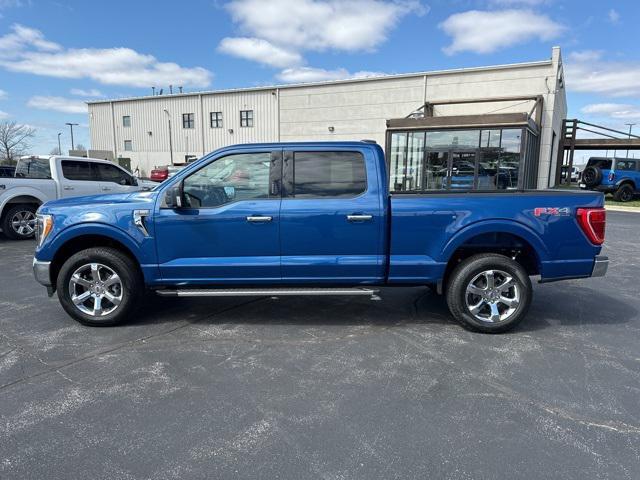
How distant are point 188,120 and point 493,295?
135 feet

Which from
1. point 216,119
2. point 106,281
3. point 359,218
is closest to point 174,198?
point 106,281

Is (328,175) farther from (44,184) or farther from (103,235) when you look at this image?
(44,184)

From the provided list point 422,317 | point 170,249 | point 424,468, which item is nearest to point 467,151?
point 422,317

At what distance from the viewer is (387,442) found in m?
2.76

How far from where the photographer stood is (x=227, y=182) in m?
4.51

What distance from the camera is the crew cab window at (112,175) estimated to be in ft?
35.4

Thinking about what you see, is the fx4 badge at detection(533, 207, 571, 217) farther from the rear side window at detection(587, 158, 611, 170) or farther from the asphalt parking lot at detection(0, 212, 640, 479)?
the rear side window at detection(587, 158, 611, 170)

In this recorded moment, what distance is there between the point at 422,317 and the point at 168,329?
2776 millimetres

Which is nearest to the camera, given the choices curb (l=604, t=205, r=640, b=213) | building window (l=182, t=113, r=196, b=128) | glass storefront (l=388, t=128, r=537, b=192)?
glass storefront (l=388, t=128, r=537, b=192)

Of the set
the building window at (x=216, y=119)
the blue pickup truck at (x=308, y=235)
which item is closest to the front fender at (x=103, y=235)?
the blue pickup truck at (x=308, y=235)

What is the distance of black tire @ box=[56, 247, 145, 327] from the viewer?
4531mm

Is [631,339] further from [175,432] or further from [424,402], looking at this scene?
[175,432]

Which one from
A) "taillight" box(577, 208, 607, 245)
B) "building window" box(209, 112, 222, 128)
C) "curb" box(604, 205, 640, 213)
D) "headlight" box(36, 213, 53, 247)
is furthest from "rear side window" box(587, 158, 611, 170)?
"building window" box(209, 112, 222, 128)

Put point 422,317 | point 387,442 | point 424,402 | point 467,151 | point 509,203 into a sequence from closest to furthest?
point 387,442 → point 424,402 → point 509,203 → point 422,317 → point 467,151
